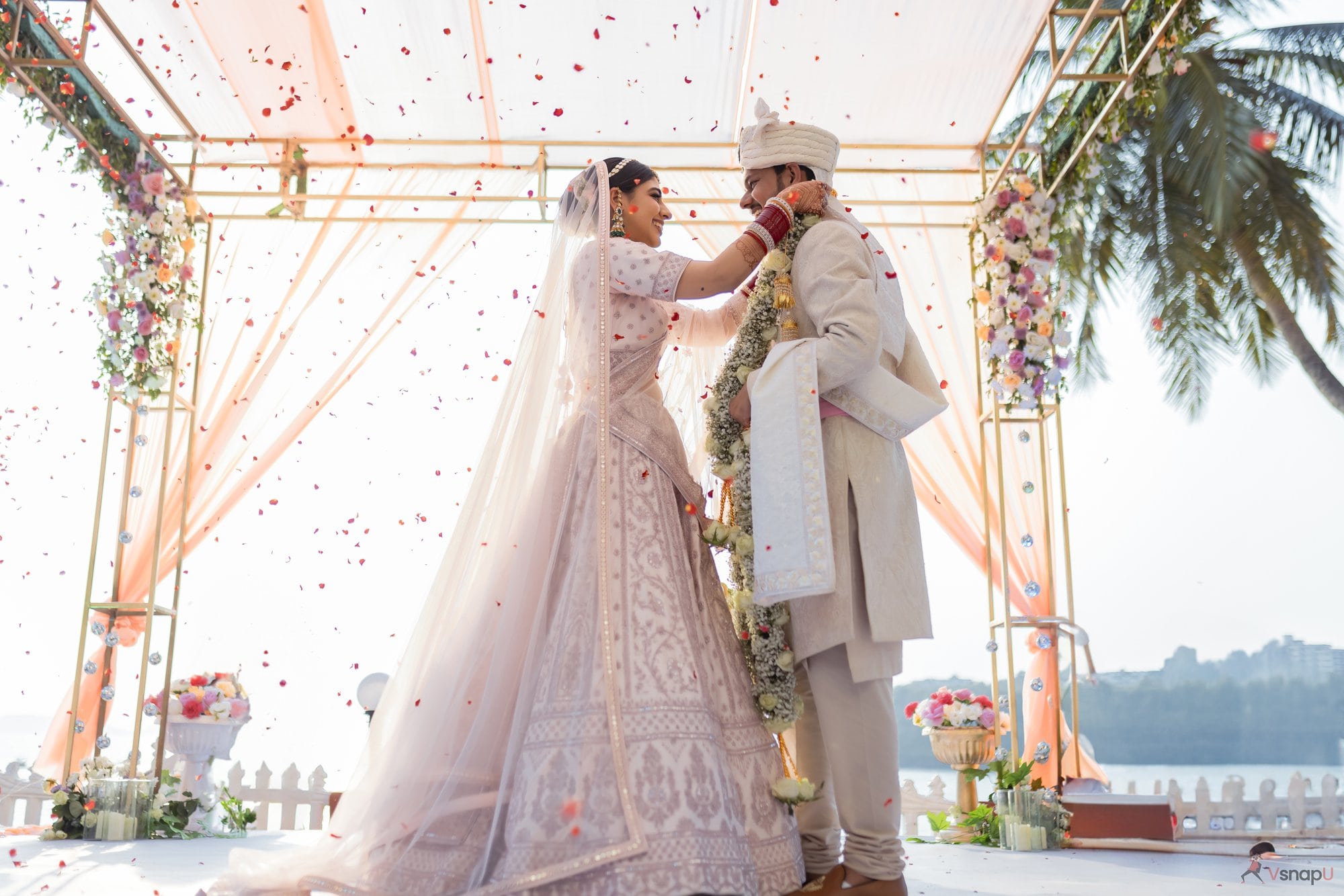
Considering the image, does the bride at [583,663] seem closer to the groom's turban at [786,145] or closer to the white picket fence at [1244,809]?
the groom's turban at [786,145]

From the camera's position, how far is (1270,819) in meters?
5.78

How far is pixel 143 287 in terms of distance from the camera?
507 centimetres

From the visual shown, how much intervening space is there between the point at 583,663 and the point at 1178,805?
4.57 m

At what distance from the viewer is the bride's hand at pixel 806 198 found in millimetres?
2686

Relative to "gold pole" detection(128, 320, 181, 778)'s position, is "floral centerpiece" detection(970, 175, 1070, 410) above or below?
above

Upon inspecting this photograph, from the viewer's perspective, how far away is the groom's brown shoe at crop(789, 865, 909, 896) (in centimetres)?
231

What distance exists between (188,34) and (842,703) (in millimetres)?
4150

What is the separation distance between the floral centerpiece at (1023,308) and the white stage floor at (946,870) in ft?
6.89

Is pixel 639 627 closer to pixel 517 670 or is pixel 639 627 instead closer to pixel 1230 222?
pixel 517 670

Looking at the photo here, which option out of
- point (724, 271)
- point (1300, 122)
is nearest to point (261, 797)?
point (724, 271)

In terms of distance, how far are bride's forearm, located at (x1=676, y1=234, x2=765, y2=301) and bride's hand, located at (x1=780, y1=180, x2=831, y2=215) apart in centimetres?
14

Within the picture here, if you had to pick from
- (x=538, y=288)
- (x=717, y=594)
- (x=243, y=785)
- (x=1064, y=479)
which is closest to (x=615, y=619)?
(x=717, y=594)

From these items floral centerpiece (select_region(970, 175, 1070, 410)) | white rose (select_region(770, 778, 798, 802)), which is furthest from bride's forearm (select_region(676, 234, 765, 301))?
floral centerpiece (select_region(970, 175, 1070, 410))

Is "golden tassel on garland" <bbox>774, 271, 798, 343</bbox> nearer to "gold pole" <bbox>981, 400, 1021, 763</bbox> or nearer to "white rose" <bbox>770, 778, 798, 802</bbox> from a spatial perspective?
"white rose" <bbox>770, 778, 798, 802</bbox>
